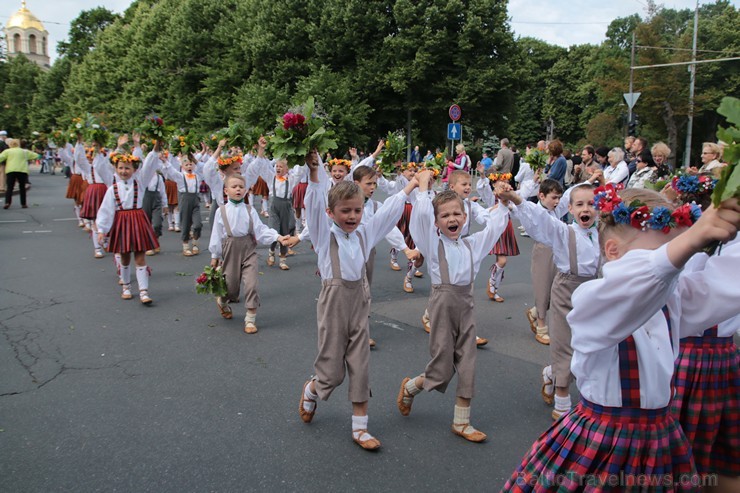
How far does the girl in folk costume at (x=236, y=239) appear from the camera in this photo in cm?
715

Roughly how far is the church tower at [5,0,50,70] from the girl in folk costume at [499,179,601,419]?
113323 mm

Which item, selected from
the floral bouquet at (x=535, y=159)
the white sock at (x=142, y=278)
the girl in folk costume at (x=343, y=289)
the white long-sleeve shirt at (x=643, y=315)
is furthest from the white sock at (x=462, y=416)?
the white sock at (x=142, y=278)

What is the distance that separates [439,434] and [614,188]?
2607 mm

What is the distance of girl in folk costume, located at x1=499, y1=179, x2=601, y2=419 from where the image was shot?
449 cm

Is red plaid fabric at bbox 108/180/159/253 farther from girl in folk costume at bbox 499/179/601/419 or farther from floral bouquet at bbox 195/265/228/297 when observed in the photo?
girl in folk costume at bbox 499/179/601/419

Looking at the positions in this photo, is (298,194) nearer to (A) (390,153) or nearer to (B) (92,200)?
(B) (92,200)

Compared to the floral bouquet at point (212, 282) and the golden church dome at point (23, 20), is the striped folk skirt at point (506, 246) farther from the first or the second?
the golden church dome at point (23, 20)

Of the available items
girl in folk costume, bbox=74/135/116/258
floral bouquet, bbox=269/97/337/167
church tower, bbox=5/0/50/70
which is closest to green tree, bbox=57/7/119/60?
church tower, bbox=5/0/50/70

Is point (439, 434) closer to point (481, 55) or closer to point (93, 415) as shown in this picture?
point (93, 415)

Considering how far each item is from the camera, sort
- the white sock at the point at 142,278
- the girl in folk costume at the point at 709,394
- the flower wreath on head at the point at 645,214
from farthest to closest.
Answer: the white sock at the point at 142,278, the girl in folk costume at the point at 709,394, the flower wreath on head at the point at 645,214

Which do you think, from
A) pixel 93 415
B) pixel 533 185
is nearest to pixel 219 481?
pixel 93 415

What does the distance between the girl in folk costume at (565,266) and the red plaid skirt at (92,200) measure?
10049 mm

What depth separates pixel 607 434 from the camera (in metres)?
2.23

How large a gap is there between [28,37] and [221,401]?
122 m
